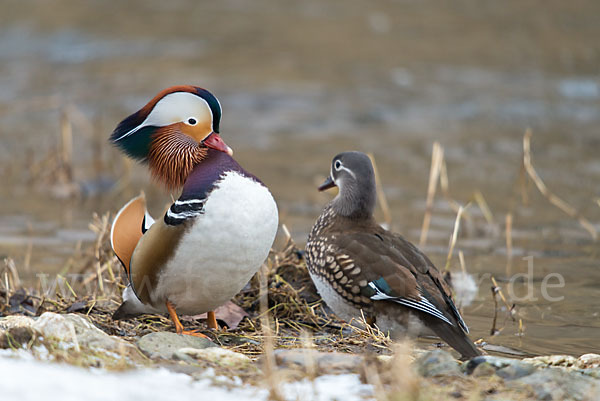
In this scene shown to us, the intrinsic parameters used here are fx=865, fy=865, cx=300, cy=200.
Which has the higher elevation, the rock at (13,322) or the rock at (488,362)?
the rock at (488,362)

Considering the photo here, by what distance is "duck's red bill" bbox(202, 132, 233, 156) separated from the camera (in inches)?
171

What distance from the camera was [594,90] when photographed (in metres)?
14.0

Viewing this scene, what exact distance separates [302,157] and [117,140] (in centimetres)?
681

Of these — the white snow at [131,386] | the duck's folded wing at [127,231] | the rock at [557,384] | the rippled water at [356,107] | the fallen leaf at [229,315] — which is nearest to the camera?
the white snow at [131,386]

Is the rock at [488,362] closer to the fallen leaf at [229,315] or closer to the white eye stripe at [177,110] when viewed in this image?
the fallen leaf at [229,315]

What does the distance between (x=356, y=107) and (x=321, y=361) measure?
32.8 ft

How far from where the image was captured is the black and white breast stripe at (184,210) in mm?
4047

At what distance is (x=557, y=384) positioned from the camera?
137 inches

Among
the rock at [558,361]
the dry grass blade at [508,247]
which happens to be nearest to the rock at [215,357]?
the rock at [558,361]

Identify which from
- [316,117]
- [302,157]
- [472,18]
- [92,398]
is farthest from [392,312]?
[472,18]

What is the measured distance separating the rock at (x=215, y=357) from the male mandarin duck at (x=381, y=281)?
45.0 inches

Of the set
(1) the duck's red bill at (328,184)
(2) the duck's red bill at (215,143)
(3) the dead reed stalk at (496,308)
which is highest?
(2) the duck's red bill at (215,143)

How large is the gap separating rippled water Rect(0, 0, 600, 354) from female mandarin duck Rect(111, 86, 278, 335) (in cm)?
175

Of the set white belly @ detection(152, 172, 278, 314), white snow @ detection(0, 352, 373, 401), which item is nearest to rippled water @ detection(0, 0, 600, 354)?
white belly @ detection(152, 172, 278, 314)
